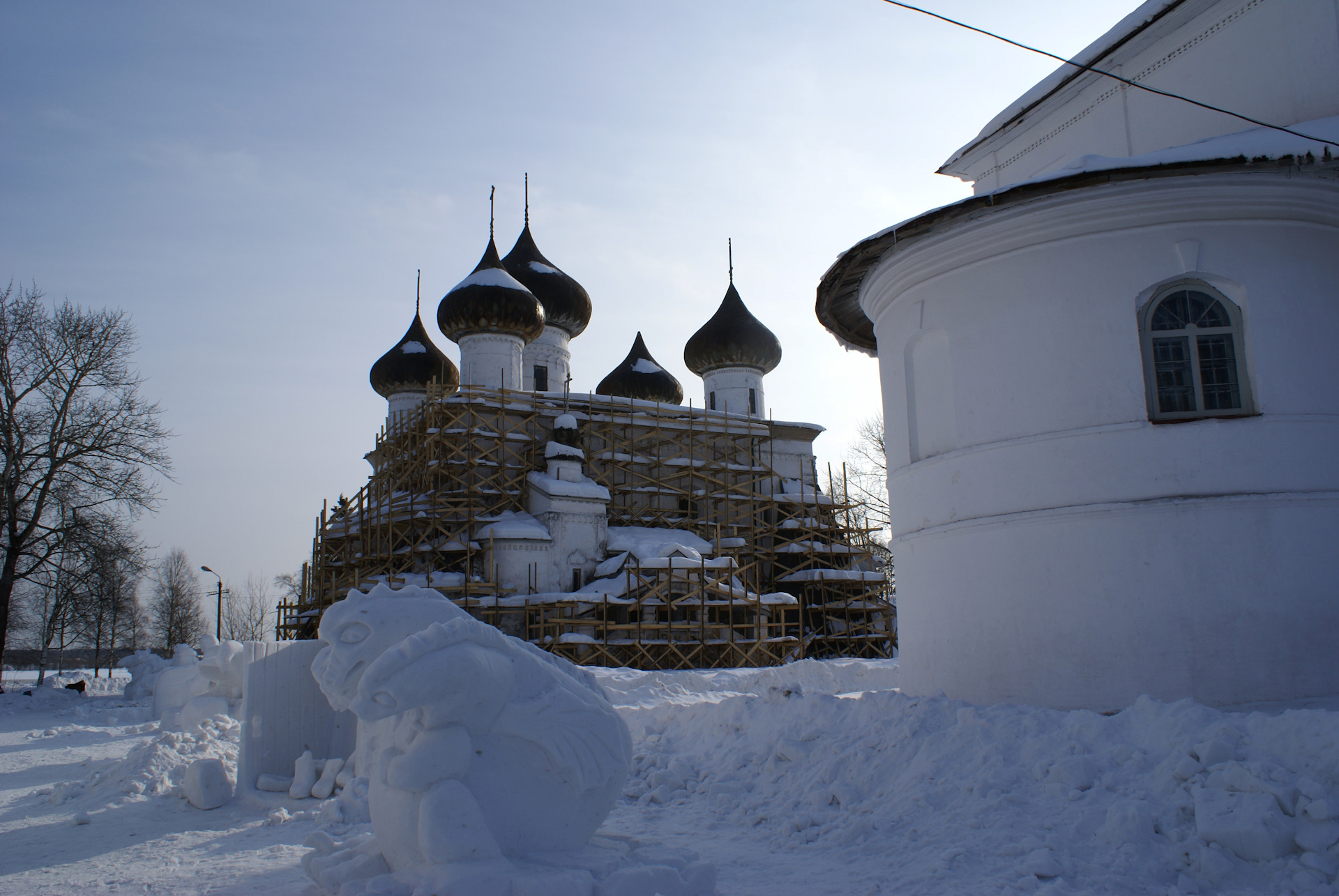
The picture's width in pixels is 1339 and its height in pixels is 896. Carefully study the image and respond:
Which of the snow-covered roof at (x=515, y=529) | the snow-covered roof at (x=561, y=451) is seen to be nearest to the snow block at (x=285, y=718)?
the snow-covered roof at (x=515, y=529)

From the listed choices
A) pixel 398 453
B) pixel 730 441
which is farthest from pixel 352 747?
pixel 730 441

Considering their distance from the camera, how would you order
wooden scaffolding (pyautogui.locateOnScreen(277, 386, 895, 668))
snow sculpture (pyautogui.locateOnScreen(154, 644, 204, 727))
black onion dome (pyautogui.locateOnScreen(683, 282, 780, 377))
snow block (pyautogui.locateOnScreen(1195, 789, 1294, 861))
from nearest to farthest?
snow block (pyautogui.locateOnScreen(1195, 789, 1294, 861)) < snow sculpture (pyautogui.locateOnScreen(154, 644, 204, 727)) < wooden scaffolding (pyautogui.locateOnScreen(277, 386, 895, 668)) < black onion dome (pyautogui.locateOnScreen(683, 282, 780, 377))

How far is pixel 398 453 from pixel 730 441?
9963 millimetres

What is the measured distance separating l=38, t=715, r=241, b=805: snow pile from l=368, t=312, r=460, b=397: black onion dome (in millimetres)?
20759

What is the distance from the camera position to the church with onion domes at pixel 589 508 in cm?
2165

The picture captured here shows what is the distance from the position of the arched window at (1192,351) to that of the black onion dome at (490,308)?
69.8 feet

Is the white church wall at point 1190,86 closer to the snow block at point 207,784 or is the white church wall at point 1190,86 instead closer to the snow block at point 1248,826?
the snow block at point 1248,826

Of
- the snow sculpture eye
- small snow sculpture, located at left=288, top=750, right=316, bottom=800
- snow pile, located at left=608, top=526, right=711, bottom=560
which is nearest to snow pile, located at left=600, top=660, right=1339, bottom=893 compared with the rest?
small snow sculpture, located at left=288, top=750, right=316, bottom=800

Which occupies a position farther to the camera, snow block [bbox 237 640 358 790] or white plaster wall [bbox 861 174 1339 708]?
snow block [bbox 237 640 358 790]

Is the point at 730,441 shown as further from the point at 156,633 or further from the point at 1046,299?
the point at 156,633

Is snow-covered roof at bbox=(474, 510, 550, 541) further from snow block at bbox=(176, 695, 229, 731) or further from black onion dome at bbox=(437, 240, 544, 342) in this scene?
snow block at bbox=(176, 695, 229, 731)

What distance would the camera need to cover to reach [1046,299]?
830 centimetres

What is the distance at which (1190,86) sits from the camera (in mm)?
10297

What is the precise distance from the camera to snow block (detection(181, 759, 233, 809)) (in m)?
8.12
